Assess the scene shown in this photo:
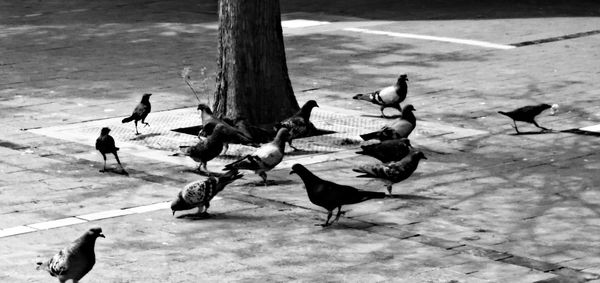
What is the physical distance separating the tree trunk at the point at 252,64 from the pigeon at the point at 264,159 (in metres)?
2.26

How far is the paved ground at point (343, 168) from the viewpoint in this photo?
1013 cm

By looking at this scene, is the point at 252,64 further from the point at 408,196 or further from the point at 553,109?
the point at 553,109

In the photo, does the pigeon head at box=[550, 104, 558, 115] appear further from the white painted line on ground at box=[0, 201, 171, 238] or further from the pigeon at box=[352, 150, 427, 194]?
the white painted line on ground at box=[0, 201, 171, 238]

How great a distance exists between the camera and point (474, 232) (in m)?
10.9

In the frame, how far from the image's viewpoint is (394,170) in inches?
471

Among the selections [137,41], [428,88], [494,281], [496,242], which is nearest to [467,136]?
[428,88]

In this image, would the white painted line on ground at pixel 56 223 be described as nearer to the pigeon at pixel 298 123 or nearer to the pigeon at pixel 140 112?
the pigeon at pixel 298 123

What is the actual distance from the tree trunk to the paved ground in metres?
0.47

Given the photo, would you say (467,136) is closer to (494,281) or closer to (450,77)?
(450,77)

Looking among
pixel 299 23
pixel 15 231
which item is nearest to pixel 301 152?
pixel 15 231

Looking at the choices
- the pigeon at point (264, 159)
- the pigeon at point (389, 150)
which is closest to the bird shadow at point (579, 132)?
the pigeon at point (389, 150)

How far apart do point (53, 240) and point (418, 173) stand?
401 cm

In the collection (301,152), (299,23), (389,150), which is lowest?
(299,23)

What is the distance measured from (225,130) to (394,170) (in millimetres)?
2174
